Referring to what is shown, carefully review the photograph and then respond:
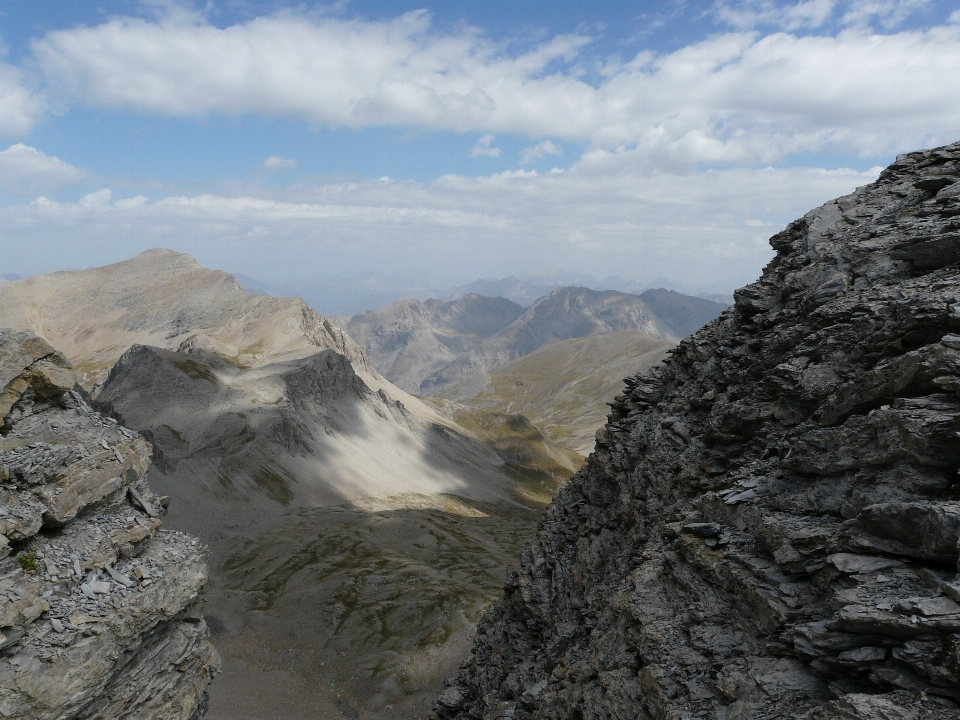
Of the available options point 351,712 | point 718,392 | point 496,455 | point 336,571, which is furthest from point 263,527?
point 496,455

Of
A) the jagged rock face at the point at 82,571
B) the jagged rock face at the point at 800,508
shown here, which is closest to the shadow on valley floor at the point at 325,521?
the jagged rock face at the point at 82,571

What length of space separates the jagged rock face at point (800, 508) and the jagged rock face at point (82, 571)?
15028 mm

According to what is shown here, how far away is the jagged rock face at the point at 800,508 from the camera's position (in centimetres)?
1338

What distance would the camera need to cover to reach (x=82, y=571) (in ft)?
66.6

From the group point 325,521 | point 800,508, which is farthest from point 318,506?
point 800,508

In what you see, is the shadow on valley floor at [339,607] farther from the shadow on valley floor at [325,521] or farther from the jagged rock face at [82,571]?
the jagged rock face at [82,571]

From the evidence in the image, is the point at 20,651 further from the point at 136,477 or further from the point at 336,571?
the point at 336,571

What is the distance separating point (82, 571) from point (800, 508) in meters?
24.1

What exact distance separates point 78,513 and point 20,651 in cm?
499

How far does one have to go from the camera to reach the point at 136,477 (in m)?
25.0

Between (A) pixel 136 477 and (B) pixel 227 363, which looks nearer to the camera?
(A) pixel 136 477

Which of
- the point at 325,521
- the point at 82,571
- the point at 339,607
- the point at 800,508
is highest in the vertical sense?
the point at 800,508

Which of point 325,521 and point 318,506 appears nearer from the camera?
point 325,521

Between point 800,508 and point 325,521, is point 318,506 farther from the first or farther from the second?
point 800,508
